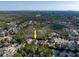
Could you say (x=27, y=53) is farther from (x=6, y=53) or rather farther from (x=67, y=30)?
(x=67, y=30)

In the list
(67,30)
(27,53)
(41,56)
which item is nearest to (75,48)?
(67,30)

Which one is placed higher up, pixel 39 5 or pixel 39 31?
pixel 39 5

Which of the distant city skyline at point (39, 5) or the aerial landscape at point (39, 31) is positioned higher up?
the distant city skyline at point (39, 5)

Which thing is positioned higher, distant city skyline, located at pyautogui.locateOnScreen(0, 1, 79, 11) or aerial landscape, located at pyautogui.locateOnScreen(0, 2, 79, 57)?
distant city skyline, located at pyautogui.locateOnScreen(0, 1, 79, 11)

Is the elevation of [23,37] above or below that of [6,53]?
above
